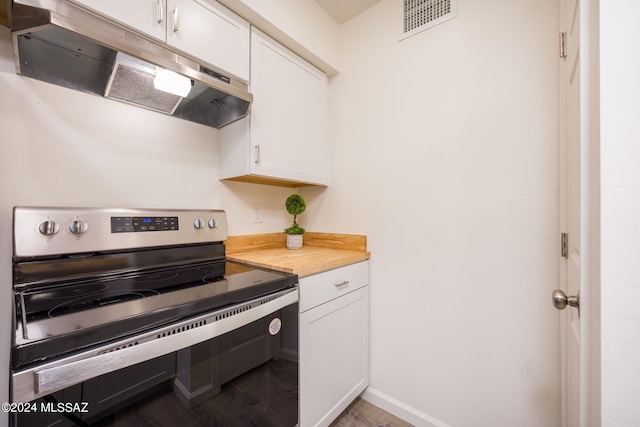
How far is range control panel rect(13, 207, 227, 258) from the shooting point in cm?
88

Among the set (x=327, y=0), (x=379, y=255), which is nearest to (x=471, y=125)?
(x=379, y=255)

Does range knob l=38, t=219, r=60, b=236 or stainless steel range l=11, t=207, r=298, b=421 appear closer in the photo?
stainless steel range l=11, t=207, r=298, b=421

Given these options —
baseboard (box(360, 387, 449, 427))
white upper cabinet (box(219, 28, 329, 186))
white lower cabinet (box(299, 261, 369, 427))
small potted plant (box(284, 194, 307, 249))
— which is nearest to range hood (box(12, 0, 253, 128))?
white upper cabinet (box(219, 28, 329, 186))

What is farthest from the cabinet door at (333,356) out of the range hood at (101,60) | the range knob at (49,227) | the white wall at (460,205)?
the range hood at (101,60)

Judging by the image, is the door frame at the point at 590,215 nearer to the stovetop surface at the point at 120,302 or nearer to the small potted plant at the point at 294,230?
the stovetop surface at the point at 120,302

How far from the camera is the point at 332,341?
1314 mm

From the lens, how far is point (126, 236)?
42.7 inches

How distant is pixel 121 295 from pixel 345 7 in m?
1.97

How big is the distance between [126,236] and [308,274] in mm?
801

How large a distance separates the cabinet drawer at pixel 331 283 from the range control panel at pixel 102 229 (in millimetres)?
597

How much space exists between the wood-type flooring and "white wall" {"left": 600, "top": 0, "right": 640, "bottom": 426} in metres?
0.93

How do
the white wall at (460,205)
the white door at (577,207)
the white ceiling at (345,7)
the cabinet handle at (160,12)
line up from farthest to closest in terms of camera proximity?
1. the white ceiling at (345,7)
2. the white wall at (460,205)
3. the cabinet handle at (160,12)
4. the white door at (577,207)

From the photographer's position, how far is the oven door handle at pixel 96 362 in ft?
1.59

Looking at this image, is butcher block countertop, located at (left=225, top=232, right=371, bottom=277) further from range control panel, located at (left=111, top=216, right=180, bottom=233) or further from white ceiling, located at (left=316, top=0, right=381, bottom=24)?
white ceiling, located at (left=316, top=0, right=381, bottom=24)
